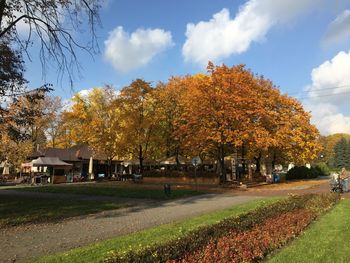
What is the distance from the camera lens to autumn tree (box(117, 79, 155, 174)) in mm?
44062

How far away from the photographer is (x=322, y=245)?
30.3 feet

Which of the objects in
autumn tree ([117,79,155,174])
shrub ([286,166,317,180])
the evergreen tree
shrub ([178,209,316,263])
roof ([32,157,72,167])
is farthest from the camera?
the evergreen tree

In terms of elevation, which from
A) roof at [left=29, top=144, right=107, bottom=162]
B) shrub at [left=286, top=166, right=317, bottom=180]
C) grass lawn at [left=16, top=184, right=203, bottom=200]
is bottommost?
grass lawn at [left=16, top=184, right=203, bottom=200]

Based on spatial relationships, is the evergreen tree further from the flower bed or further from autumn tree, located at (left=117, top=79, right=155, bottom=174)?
the flower bed

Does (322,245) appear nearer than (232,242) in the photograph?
No

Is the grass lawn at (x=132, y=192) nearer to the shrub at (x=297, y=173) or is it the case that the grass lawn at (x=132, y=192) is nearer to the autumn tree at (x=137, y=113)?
the autumn tree at (x=137, y=113)

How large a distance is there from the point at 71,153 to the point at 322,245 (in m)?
53.2

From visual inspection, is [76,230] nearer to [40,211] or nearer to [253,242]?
[40,211]

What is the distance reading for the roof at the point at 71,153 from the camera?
56.4 meters

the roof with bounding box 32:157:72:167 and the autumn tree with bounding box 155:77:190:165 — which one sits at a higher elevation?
the autumn tree with bounding box 155:77:190:165

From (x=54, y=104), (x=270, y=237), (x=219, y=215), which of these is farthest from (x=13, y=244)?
(x=54, y=104)

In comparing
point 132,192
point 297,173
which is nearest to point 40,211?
point 132,192

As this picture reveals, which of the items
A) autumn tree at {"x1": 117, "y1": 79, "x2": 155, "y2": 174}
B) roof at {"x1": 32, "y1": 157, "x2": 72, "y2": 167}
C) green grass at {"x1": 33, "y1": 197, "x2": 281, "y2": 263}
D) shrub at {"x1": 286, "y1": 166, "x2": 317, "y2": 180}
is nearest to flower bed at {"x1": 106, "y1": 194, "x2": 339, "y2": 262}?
green grass at {"x1": 33, "y1": 197, "x2": 281, "y2": 263}

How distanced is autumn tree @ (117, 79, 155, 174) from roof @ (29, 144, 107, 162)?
14.5m
